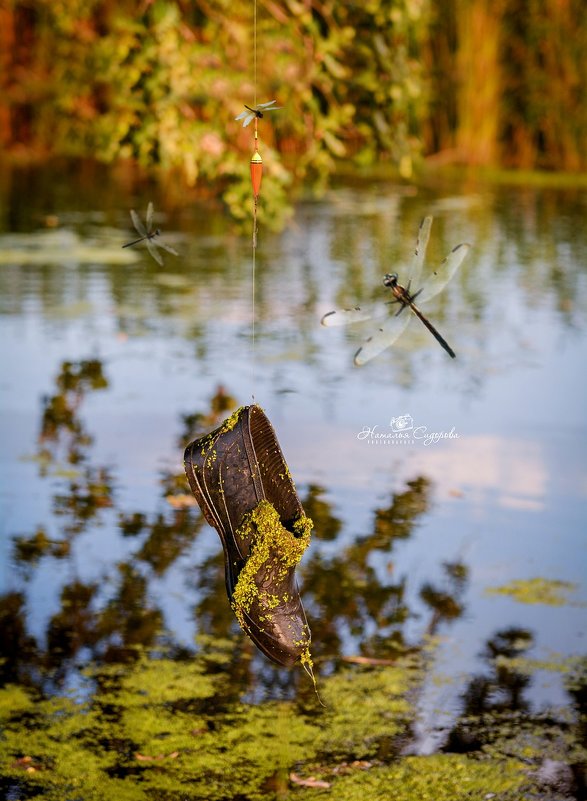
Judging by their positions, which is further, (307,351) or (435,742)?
(307,351)

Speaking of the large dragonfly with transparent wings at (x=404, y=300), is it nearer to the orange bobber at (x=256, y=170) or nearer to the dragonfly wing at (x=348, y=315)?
the dragonfly wing at (x=348, y=315)

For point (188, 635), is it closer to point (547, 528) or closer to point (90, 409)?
point (547, 528)

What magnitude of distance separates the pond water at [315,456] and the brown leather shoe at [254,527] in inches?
43.7

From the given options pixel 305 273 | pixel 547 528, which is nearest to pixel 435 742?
pixel 547 528

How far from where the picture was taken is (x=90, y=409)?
7.54m

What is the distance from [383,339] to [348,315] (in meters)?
0.17

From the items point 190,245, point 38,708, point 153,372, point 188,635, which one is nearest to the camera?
point 38,708

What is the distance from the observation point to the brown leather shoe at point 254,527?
9.57 ft

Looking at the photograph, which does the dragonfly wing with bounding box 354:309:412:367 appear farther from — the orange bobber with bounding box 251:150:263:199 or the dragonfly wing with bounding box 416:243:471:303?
the orange bobber with bounding box 251:150:263:199

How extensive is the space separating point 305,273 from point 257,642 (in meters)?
9.03

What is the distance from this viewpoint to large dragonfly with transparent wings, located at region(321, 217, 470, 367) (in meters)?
3.10

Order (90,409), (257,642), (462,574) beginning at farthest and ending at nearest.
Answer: (90,409) → (462,574) → (257,642)

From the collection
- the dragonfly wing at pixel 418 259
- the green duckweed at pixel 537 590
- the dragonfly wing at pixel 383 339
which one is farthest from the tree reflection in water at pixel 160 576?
the dragonfly wing at pixel 418 259

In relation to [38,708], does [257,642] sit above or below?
above
